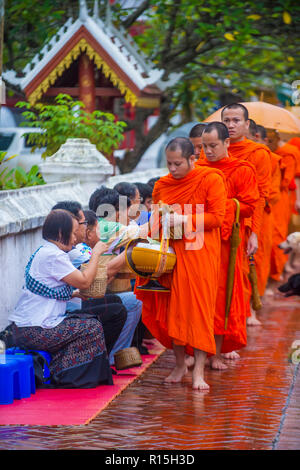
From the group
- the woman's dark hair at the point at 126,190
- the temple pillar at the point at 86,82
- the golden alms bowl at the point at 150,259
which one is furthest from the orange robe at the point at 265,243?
the temple pillar at the point at 86,82

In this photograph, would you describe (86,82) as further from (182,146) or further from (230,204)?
(182,146)

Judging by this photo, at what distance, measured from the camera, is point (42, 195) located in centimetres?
768

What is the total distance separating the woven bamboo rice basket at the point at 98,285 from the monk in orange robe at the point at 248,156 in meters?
1.39

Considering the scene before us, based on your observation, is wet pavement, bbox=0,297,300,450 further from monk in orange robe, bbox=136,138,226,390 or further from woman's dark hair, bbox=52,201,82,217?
woman's dark hair, bbox=52,201,82,217

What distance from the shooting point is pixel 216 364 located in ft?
22.5

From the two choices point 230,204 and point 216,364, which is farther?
point 216,364

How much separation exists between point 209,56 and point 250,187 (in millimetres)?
9783

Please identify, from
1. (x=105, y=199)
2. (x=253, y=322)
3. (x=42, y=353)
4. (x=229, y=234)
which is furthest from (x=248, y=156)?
(x=42, y=353)

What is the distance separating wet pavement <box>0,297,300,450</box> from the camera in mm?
4801

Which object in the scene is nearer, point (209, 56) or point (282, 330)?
point (282, 330)

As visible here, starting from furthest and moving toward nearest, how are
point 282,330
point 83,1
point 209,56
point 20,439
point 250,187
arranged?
point 209,56
point 83,1
point 282,330
point 250,187
point 20,439

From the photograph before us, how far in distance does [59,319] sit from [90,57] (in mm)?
7454

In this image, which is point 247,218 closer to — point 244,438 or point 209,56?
point 244,438
